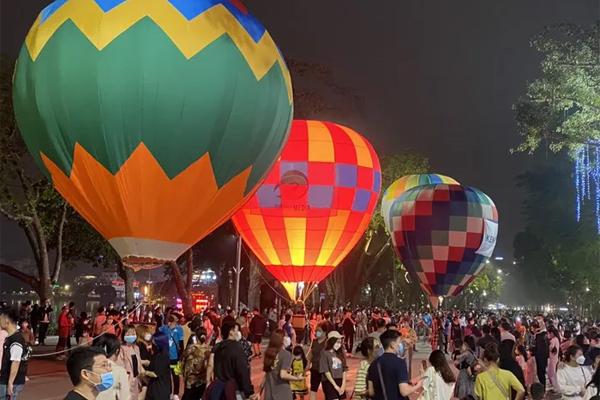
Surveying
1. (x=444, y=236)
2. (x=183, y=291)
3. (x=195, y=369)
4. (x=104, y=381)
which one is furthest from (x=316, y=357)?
(x=183, y=291)

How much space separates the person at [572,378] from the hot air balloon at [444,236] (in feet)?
54.9

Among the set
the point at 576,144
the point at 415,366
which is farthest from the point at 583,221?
the point at 415,366

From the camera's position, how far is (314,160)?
20.7m

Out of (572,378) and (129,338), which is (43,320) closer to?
(129,338)

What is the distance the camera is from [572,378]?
841 cm

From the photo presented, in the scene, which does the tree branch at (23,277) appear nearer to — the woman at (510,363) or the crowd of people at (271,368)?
the crowd of people at (271,368)

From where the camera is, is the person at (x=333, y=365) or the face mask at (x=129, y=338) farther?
the person at (x=333, y=365)

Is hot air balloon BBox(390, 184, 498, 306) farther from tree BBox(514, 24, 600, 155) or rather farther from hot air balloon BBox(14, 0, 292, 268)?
hot air balloon BBox(14, 0, 292, 268)

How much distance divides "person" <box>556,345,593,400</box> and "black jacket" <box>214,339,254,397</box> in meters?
3.74

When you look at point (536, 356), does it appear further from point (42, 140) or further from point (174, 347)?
point (42, 140)

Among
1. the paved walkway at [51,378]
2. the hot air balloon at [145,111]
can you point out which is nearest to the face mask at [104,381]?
the hot air balloon at [145,111]

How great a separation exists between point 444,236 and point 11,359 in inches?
745

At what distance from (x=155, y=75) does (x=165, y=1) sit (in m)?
1.35

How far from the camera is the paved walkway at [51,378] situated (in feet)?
45.9
